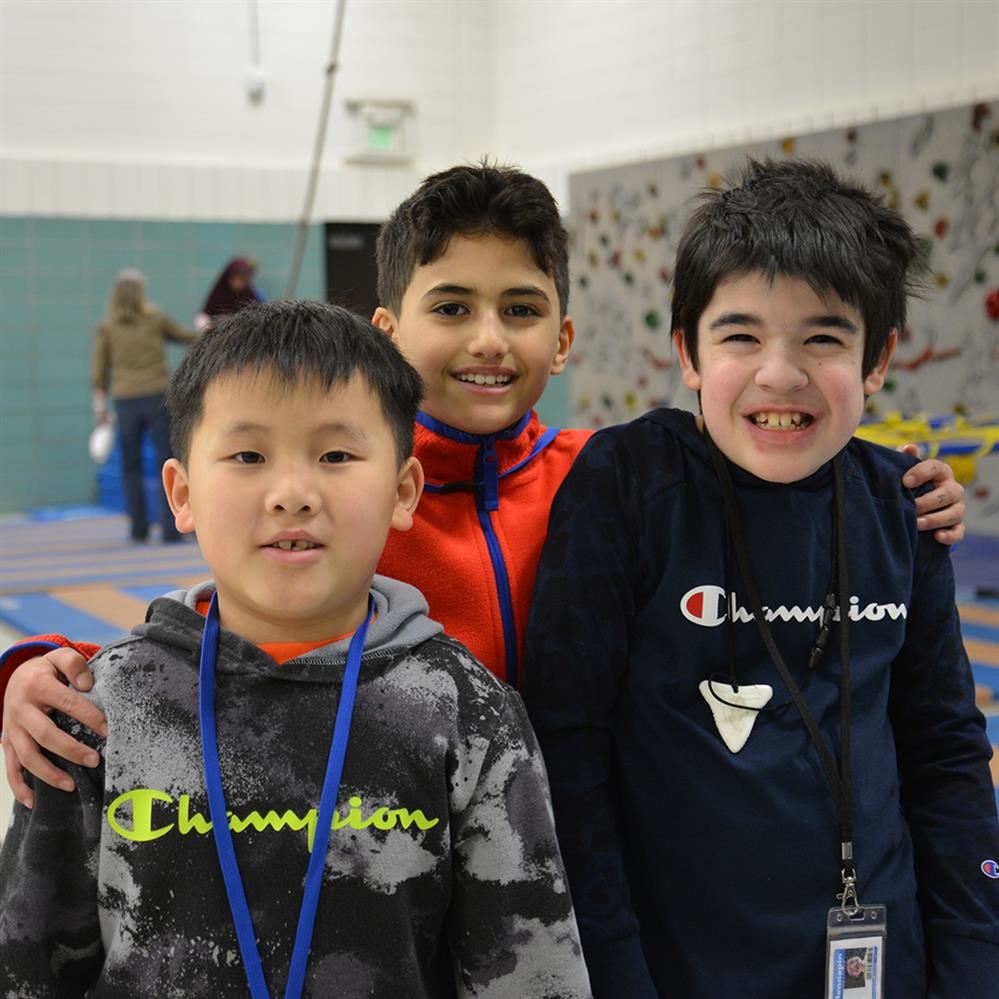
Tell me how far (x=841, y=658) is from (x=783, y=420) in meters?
0.22

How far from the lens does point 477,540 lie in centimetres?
122

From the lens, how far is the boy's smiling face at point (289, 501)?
0.96 meters

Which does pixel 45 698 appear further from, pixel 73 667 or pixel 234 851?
pixel 234 851

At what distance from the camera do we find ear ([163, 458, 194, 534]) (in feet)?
3.38

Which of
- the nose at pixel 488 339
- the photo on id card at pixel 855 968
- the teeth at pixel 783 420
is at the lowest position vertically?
the photo on id card at pixel 855 968

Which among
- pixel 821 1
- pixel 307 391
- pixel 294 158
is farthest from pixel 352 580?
pixel 294 158

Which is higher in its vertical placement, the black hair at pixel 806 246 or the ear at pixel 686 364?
the black hair at pixel 806 246

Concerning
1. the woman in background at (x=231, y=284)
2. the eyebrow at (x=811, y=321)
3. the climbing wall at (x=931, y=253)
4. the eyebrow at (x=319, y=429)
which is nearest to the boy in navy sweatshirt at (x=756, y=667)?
the eyebrow at (x=811, y=321)

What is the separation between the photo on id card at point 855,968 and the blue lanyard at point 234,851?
1.49 feet

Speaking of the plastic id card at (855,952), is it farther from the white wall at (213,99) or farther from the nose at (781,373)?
the white wall at (213,99)

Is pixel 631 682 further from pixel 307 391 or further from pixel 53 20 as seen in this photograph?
pixel 53 20

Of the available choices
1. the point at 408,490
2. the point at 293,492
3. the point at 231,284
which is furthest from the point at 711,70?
the point at 293,492

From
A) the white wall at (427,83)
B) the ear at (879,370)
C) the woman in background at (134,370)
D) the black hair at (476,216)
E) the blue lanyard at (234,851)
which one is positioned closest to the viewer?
the blue lanyard at (234,851)

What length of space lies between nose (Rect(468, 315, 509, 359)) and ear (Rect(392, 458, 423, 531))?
0.62ft
